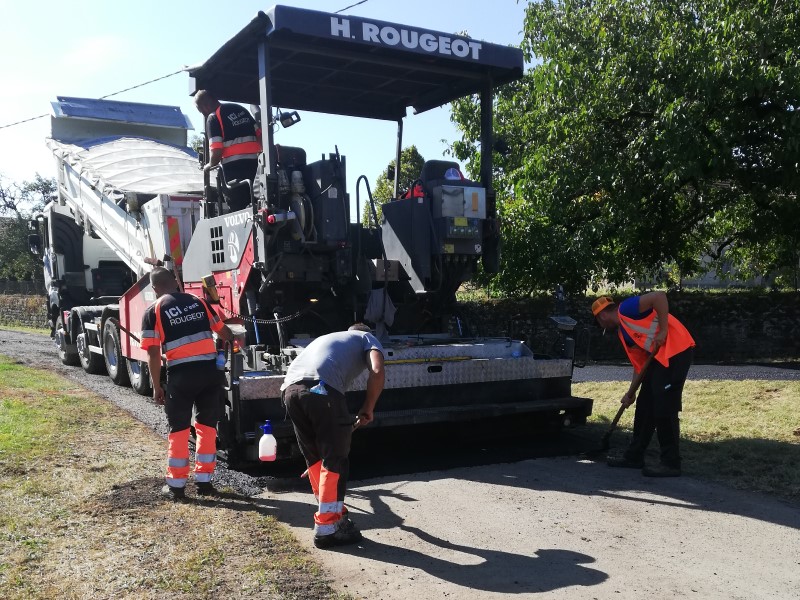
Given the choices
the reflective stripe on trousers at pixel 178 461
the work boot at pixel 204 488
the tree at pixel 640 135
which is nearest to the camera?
the reflective stripe on trousers at pixel 178 461

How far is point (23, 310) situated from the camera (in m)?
31.8

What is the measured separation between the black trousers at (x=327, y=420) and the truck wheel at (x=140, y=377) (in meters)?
5.78

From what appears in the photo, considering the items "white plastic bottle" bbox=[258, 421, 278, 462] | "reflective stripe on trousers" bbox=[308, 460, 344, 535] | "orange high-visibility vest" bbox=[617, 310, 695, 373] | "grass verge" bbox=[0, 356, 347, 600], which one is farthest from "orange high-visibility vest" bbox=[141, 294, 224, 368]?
"orange high-visibility vest" bbox=[617, 310, 695, 373]

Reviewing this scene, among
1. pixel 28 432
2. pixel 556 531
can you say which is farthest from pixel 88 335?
pixel 556 531

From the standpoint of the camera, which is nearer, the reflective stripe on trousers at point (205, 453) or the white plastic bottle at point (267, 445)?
the white plastic bottle at point (267, 445)

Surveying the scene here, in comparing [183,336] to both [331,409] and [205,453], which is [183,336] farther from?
[331,409]

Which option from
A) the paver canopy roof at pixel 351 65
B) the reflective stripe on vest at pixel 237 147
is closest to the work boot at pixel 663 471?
the paver canopy roof at pixel 351 65

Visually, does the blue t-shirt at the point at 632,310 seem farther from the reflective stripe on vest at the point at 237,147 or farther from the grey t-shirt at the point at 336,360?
the reflective stripe on vest at the point at 237,147

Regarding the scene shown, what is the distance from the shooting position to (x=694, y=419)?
8508 millimetres

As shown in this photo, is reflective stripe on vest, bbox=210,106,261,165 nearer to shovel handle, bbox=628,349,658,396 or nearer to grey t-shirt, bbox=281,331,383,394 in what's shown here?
grey t-shirt, bbox=281,331,383,394

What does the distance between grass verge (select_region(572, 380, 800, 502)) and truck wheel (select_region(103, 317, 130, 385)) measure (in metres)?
6.39

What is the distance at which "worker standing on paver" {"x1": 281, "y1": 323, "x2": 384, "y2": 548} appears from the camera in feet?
14.7

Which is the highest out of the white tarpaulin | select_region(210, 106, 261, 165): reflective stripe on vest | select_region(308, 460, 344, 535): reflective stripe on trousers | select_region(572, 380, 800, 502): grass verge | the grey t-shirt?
the white tarpaulin

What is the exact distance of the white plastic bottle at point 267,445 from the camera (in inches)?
215
